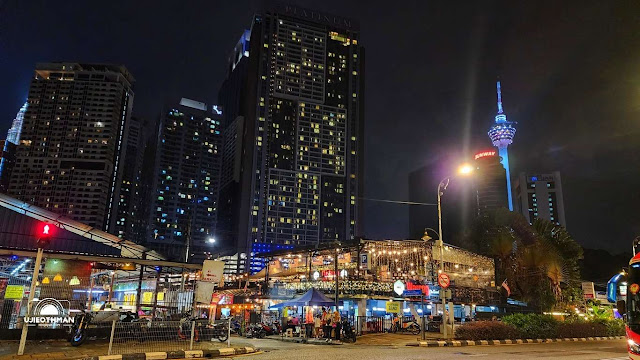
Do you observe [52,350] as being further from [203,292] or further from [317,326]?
[317,326]

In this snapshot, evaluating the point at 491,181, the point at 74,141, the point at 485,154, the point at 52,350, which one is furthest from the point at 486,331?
the point at 491,181

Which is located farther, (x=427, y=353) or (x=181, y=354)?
(x=427, y=353)

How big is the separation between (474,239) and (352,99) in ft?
416

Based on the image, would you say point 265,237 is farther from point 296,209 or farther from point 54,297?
point 54,297

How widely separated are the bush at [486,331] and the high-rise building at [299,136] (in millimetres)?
122457

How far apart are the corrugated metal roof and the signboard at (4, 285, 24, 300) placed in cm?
562

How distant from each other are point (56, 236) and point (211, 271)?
48.3 feet

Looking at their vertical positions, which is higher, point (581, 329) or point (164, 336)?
point (581, 329)

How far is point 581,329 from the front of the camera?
2778 cm

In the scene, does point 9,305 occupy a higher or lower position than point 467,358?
higher

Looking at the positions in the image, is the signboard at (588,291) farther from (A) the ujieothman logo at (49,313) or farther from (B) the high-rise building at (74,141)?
(B) the high-rise building at (74,141)

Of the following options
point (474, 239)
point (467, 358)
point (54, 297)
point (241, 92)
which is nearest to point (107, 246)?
point (54, 297)

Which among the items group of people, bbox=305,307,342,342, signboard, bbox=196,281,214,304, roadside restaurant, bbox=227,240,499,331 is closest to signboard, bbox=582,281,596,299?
roadside restaurant, bbox=227,240,499,331

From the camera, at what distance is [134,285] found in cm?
3681
